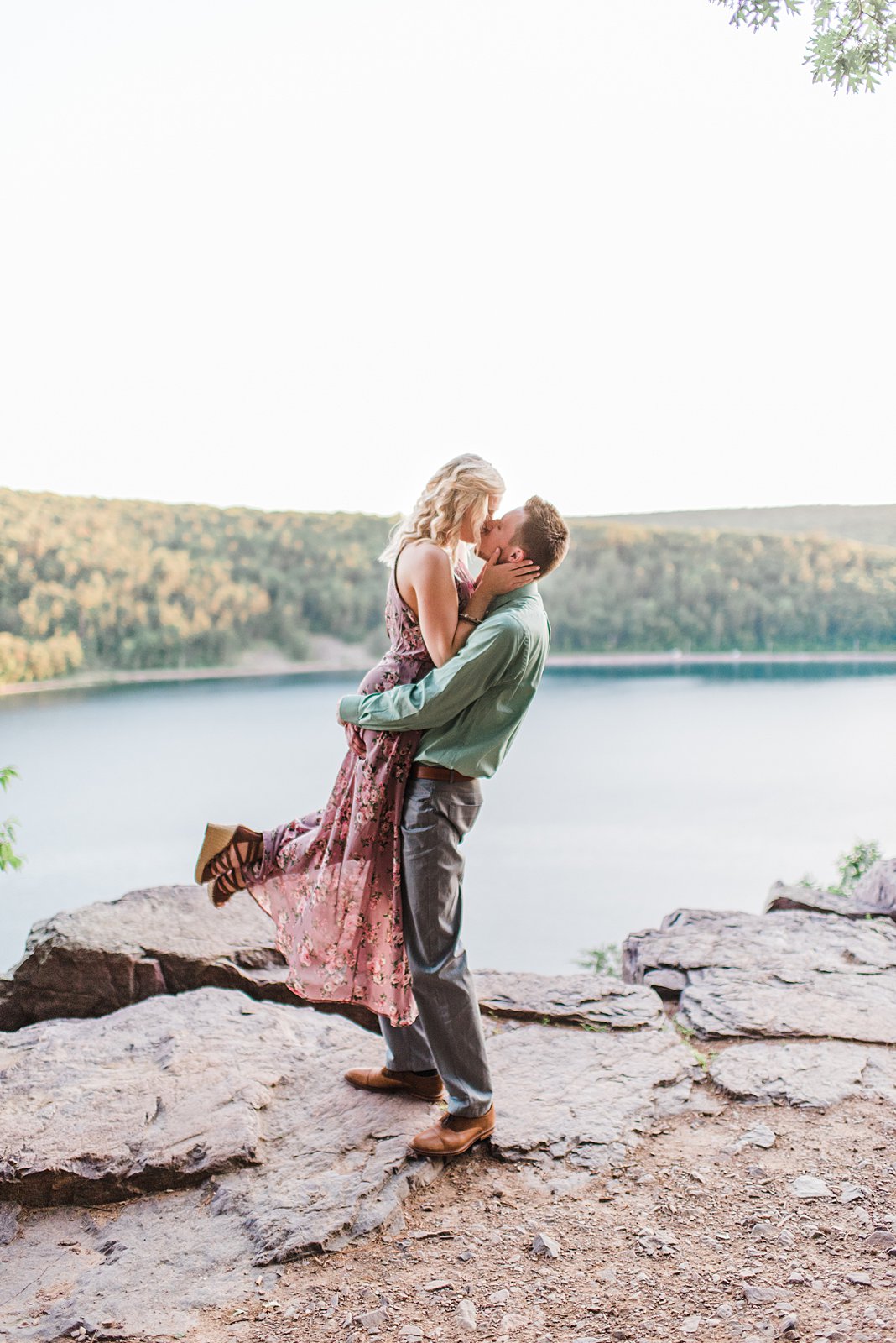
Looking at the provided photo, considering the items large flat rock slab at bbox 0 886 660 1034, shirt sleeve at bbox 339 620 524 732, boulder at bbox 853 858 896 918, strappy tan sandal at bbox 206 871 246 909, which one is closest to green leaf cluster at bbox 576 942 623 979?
boulder at bbox 853 858 896 918

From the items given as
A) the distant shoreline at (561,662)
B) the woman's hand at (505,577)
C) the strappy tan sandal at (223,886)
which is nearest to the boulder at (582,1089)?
the strappy tan sandal at (223,886)

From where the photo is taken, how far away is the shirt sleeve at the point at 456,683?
6.90 feet

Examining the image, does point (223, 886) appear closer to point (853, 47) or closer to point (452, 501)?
point (452, 501)

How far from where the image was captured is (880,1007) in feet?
10.2

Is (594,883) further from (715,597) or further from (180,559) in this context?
(180,559)

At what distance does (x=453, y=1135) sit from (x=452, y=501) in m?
1.41

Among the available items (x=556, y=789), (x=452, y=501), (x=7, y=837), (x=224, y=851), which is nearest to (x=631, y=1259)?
(x=224, y=851)

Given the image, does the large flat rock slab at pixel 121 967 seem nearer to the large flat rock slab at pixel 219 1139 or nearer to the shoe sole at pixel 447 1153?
the large flat rock slab at pixel 219 1139

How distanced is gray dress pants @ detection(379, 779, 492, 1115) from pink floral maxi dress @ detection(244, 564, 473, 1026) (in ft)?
0.17

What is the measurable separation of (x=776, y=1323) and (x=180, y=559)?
560 inches

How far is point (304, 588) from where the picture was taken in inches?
566

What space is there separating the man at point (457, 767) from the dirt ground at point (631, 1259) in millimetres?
208

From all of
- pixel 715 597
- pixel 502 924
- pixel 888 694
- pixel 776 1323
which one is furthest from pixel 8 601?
pixel 776 1323

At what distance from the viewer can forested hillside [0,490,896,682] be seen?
12.4 m
